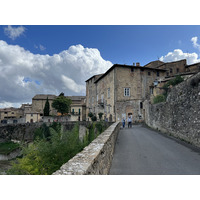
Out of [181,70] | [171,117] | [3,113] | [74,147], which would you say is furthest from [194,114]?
[3,113]

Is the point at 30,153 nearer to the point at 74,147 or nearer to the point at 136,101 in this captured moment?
the point at 74,147

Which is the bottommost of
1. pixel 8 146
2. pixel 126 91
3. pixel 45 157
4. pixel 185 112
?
pixel 8 146

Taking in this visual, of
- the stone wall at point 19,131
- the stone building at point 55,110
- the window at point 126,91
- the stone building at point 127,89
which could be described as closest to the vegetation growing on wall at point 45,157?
→ the stone building at point 127,89

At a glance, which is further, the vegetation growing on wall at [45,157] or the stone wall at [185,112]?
the stone wall at [185,112]

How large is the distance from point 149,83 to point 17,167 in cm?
2902

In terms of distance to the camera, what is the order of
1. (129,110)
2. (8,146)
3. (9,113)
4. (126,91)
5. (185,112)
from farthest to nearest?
(9,113)
(8,146)
(126,91)
(129,110)
(185,112)

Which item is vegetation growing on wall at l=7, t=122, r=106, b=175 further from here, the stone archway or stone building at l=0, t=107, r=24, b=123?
stone building at l=0, t=107, r=24, b=123

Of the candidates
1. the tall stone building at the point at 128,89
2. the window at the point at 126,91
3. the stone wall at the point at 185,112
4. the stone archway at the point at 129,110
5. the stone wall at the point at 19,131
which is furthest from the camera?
the stone wall at the point at 19,131

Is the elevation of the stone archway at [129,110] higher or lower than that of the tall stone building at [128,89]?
lower

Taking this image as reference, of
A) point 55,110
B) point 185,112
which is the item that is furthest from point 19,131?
point 185,112

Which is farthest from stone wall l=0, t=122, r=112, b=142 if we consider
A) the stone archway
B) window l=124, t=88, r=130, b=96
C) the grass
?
window l=124, t=88, r=130, b=96

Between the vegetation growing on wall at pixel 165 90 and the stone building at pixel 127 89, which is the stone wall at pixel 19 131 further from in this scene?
the vegetation growing on wall at pixel 165 90

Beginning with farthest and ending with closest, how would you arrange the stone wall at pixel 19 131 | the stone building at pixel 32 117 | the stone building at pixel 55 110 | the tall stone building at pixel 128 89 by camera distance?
the stone building at pixel 55 110, the stone building at pixel 32 117, the stone wall at pixel 19 131, the tall stone building at pixel 128 89

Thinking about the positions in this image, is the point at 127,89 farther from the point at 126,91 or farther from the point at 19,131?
the point at 19,131
